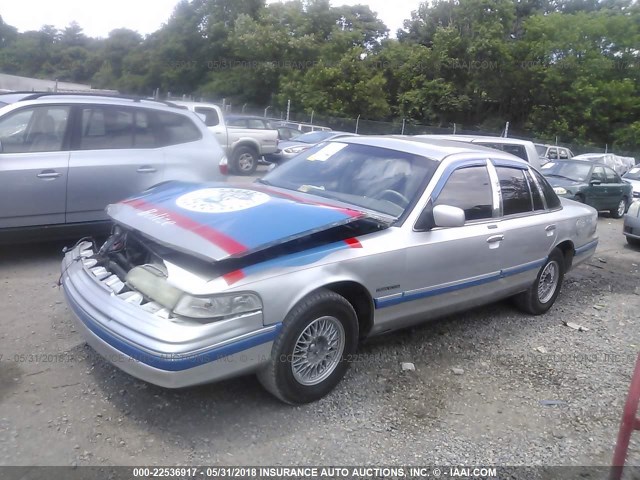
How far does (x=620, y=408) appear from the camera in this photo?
14.1ft

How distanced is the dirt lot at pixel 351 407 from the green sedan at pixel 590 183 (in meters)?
8.80

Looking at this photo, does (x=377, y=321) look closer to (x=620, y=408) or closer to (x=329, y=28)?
(x=620, y=408)

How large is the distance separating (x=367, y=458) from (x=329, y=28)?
48.1 meters

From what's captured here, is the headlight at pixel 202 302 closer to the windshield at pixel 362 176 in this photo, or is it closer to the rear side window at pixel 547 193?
the windshield at pixel 362 176

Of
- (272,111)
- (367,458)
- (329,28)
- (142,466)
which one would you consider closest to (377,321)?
(367,458)

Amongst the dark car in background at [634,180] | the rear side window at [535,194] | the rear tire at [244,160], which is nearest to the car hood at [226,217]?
the rear side window at [535,194]

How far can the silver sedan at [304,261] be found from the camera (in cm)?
332

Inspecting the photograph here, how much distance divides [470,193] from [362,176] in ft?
2.93

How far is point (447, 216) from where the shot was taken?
4230mm

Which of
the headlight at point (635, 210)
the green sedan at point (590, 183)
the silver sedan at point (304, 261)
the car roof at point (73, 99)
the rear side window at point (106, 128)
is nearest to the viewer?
the silver sedan at point (304, 261)

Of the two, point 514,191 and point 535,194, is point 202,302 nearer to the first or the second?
point 514,191

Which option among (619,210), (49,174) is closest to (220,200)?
(49,174)

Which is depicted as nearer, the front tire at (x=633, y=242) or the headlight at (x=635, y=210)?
the headlight at (x=635, y=210)

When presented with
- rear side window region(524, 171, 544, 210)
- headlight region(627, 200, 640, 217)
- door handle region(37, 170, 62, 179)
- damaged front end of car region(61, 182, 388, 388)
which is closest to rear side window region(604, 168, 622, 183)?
headlight region(627, 200, 640, 217)
